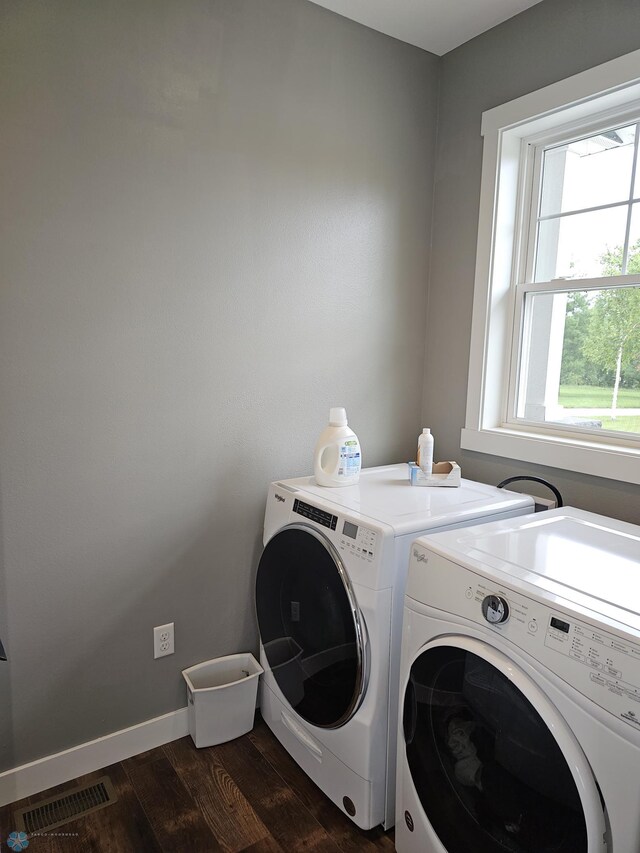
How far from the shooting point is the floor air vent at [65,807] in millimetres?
1545

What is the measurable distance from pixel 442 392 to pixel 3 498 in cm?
160

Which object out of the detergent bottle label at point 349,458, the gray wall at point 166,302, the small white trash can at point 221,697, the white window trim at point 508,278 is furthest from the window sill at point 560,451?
the small white trash can at point 221,697

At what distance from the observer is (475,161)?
2.13 meters

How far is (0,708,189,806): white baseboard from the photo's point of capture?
1.62 m

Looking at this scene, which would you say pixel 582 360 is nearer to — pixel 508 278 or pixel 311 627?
pixel 508 278

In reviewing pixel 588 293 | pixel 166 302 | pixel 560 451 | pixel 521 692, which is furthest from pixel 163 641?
pixel 588 293

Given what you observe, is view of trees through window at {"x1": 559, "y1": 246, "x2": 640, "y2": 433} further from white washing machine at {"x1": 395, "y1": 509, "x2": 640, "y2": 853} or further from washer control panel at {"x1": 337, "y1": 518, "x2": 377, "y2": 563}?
washer control panel at {"x1": 337, "y1": 518, "x2": 377, "y2": 563}

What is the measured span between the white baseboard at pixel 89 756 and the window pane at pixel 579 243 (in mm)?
2008

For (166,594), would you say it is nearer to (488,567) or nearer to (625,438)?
(488,567)

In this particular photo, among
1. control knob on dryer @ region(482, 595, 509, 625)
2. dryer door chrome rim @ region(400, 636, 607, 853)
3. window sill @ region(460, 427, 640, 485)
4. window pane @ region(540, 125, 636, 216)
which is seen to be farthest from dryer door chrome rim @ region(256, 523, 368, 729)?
window pane @ region(540, 125, 636, 216)

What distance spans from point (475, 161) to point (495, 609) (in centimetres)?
171

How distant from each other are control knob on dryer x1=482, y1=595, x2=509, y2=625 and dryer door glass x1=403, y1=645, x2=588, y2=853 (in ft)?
0.31

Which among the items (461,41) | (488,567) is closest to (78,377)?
(488,567)

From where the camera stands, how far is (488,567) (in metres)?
1.18
